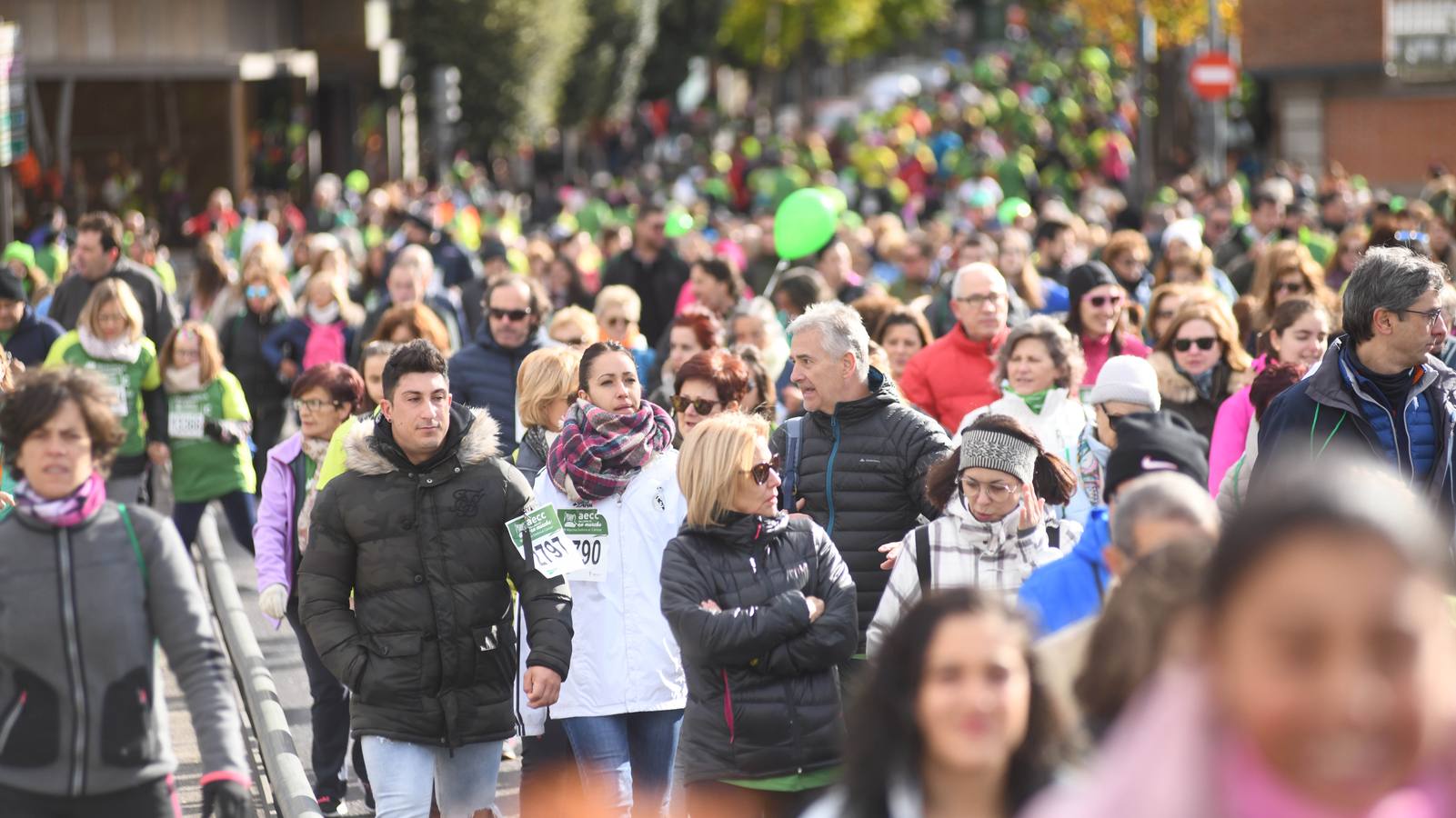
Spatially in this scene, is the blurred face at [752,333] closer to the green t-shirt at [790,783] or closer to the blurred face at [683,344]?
the blurred face at [683,344]

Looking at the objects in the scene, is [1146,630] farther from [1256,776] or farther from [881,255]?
[881,255]

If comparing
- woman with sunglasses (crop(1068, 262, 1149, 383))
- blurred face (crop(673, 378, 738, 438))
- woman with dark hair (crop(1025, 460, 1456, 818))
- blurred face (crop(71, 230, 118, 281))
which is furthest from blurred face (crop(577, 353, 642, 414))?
blurred face (crop(71, 230, 118, 281))

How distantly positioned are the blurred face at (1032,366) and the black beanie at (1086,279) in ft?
5.49

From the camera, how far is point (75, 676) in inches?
186

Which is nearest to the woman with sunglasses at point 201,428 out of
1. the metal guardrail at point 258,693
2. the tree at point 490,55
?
the metal guardrail at point 258,693

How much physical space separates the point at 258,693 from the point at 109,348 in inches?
104

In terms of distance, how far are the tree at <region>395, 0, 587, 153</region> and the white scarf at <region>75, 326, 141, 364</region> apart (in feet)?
109

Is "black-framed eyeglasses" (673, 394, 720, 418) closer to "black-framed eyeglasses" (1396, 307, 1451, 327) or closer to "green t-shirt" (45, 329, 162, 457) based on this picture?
"black-framed eyeglasses" (1396, 307, 1451, 327)

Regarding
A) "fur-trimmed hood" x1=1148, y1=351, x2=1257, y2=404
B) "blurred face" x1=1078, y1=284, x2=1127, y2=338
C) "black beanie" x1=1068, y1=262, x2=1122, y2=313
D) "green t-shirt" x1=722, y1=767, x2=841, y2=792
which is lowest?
"green t-shirt" x1=722, y1=767, x2=841, y2=792

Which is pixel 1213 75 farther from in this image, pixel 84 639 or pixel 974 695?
pixel 974 695

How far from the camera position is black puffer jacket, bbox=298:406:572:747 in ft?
20.9

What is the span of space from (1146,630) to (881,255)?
1517 cm

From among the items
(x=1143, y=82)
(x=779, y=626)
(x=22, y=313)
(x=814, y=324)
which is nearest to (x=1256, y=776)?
(x=779, y=626)

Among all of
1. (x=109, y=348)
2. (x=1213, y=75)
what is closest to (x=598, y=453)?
(x=109, y=348)
